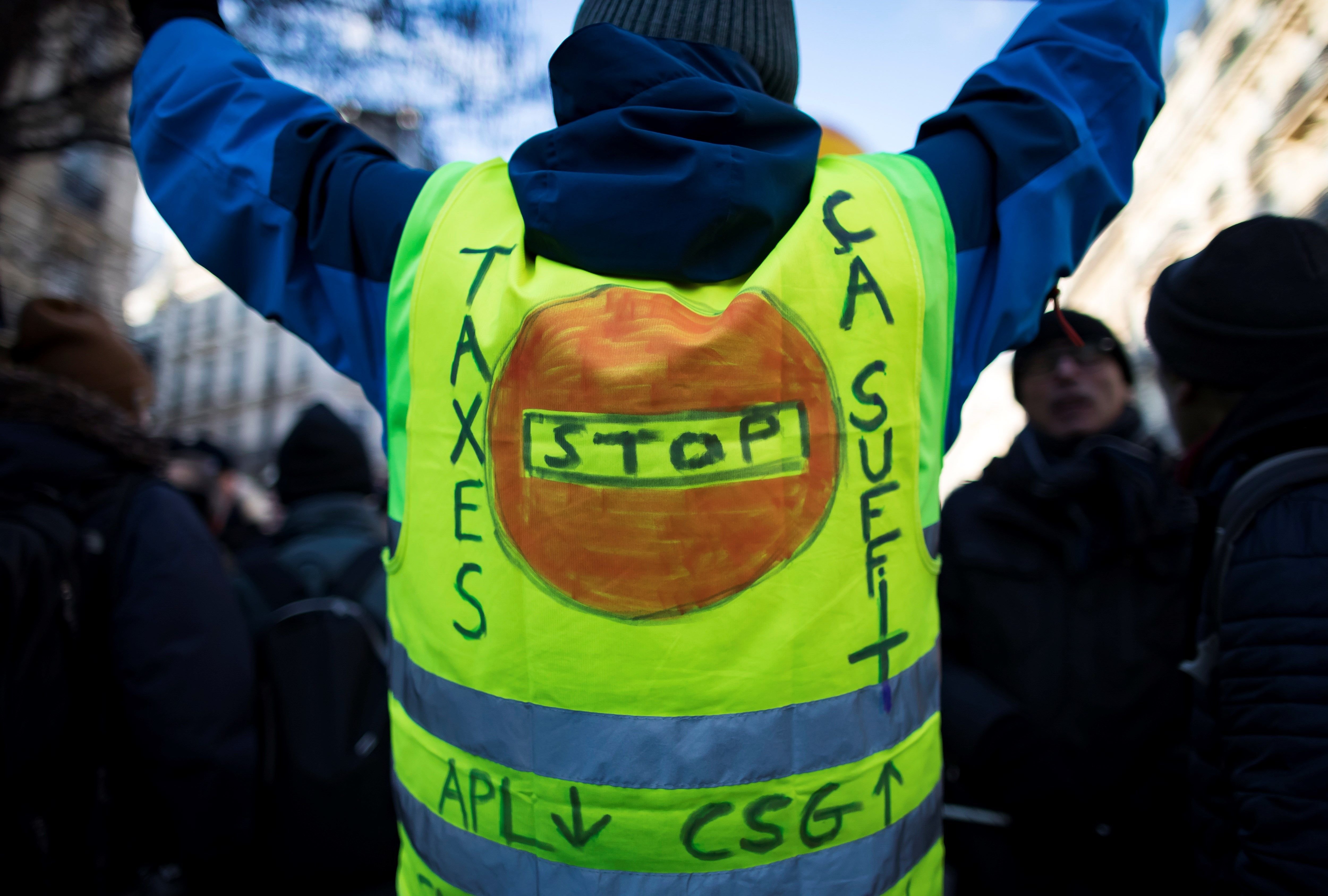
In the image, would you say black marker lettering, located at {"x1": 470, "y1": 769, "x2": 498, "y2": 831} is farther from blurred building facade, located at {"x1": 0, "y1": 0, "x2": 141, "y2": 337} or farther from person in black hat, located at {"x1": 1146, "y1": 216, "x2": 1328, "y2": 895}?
blurred building facade, located at {"x1": 0, "y1": 0, "x2": 141, "y2": 337}

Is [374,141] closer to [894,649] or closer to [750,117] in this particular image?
[750,117]

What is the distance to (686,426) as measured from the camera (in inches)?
37.1

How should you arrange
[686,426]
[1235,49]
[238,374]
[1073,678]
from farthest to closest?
1. [238,374]
2. [1235,49]
3. [1073,678]
4. [686,426]

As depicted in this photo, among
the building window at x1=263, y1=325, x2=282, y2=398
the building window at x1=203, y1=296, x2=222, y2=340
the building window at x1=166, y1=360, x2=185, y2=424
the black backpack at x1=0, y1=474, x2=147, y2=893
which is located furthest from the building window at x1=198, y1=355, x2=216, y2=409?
the black backpack at x1=0, y1=474, x2=147, y2=893

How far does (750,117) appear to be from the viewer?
40.6 inches

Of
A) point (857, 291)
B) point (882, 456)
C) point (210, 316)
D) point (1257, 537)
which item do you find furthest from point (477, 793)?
point (210, 316)

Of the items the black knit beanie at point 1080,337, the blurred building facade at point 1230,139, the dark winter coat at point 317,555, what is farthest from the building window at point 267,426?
the black knit beanie at point 1080,337

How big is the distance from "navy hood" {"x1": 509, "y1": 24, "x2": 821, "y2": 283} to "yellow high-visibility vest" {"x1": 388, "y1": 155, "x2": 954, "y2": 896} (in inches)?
1.4

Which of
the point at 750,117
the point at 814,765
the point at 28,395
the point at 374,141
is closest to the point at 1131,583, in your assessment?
the point at 814,765

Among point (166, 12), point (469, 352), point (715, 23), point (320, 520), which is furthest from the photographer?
point (320, 520)

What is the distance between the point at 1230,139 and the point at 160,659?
6.55 metres

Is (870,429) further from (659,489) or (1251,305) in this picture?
(1251,305)

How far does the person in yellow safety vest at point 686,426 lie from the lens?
3.17 ft

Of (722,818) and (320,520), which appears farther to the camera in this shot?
(320,520)
